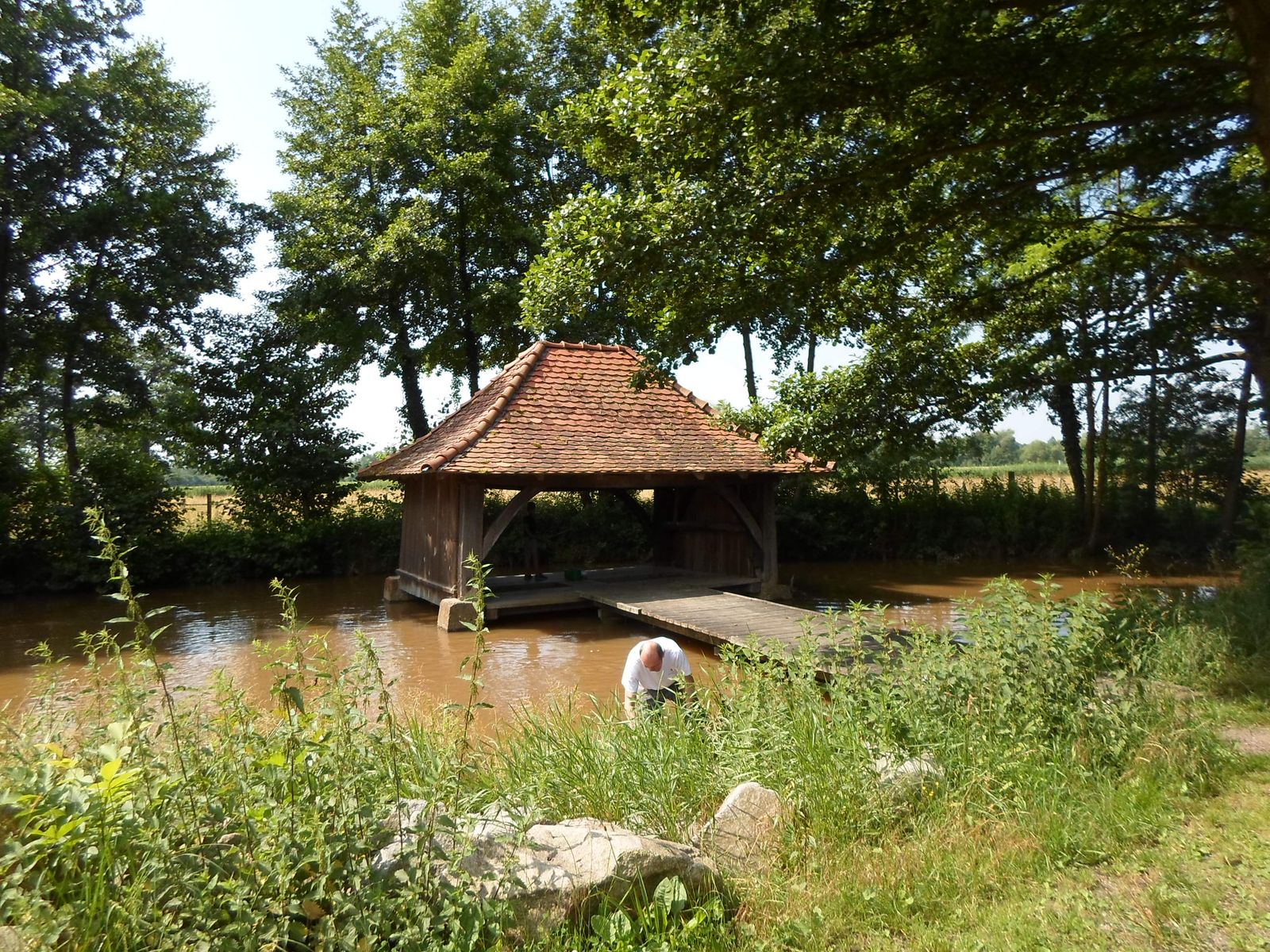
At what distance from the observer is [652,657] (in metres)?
6.11

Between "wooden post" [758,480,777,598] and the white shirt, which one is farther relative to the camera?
"wooden post" [758,480,777,598]

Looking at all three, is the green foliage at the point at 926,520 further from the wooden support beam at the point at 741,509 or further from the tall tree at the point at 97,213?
the tall tree at the point at 97,213

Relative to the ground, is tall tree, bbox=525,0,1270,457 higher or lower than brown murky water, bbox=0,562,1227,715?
higher

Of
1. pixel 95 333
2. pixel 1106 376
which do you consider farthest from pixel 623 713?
pixel 95 333

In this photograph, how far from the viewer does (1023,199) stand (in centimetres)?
937

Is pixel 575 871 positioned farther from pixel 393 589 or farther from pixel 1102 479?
pixel 1102 479

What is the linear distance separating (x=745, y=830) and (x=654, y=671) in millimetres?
2429

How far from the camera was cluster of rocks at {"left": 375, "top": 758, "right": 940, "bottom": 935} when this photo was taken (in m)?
2.94

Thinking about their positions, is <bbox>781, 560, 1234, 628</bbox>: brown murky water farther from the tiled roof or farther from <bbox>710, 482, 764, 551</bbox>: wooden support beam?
the tiled roof

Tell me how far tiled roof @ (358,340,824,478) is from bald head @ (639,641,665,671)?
629 centimetres

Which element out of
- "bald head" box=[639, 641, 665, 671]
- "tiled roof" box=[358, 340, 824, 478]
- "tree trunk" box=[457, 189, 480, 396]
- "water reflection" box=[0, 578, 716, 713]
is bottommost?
"water reflection" box=[0, 578, 716, 713]

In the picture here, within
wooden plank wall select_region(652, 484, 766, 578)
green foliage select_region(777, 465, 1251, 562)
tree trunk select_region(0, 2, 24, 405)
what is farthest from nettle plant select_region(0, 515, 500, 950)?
tree trunk select_region(0, 2, 24, 405)

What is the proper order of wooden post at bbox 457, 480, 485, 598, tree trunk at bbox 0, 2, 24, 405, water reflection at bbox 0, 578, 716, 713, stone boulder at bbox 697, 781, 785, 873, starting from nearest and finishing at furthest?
stone boulder at bbox 697, 781, 785, 873 < water reflection at bbox 0, 578, 716, 713 < wooden post at bbox 457, 480, 485, 598 < tree trunk at bbox 0, 2, 24, 405

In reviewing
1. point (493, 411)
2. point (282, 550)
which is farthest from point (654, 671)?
point (282, 550)
